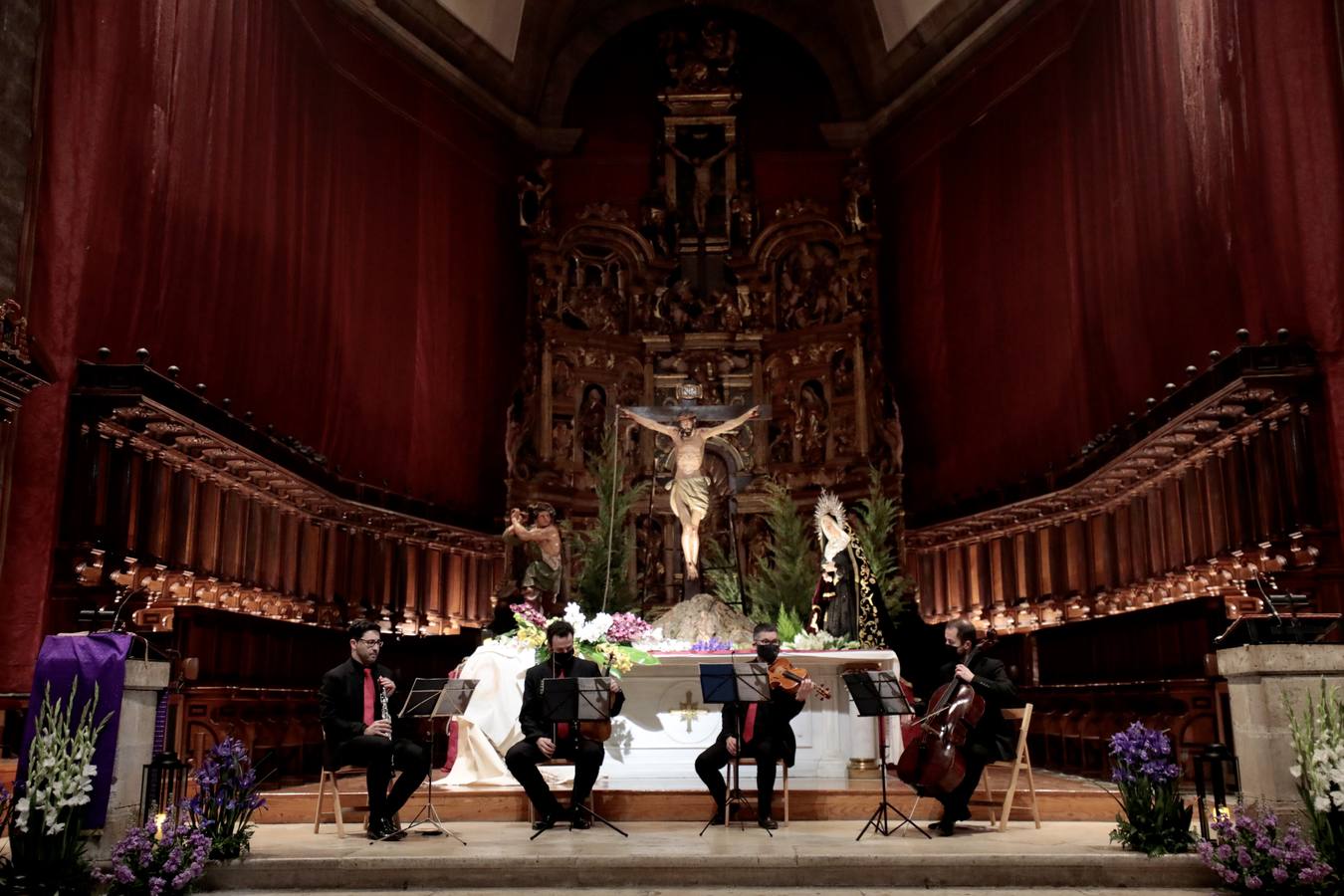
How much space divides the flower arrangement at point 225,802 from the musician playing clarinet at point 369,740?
30.0 inches

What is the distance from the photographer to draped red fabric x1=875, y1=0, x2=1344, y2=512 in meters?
9.83

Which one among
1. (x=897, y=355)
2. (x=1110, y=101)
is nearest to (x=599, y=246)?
(x=897, y=355)

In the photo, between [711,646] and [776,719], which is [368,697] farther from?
[711,646]

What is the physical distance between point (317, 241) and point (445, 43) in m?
4.42

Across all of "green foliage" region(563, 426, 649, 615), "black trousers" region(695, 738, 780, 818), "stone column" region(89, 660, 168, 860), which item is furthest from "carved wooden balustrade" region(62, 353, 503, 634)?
"black trousers" region(695, 738, 780, 818)

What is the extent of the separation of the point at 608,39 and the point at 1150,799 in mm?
15467

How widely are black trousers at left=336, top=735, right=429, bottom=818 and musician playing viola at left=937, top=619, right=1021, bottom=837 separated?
3.21 metres

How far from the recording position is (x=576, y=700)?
7629 millimetres

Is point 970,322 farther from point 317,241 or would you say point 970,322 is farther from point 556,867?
point 556,867

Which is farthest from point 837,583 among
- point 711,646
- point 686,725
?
point 686,725

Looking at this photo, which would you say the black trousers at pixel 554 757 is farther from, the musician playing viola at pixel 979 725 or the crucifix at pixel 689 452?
the crucifix at pixel 689 452

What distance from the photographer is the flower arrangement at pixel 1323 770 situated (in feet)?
18.9

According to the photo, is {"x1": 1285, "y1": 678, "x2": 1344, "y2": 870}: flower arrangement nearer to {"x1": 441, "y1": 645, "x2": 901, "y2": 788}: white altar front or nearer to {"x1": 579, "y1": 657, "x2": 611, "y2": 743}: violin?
{"x1": 441, "y1": 645, "x2": 901, "y2": 788}: white altar front

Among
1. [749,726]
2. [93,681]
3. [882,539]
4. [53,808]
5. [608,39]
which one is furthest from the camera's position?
[608,39]
